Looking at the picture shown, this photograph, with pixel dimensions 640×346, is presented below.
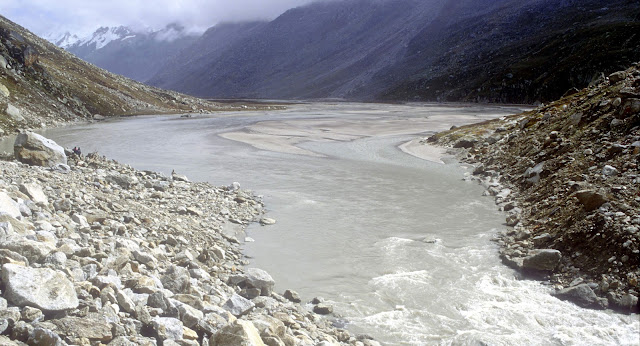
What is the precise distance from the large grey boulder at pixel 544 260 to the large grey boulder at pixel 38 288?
12.3 m

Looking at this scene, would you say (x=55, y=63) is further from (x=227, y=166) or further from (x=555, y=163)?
(x=555, y=163)

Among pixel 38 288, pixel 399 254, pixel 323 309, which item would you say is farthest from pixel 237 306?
pixel 399 254

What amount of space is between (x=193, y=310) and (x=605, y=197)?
13634 mm

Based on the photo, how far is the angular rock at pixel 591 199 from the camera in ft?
49.7

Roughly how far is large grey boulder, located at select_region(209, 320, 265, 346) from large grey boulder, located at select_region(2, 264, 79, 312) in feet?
7.14

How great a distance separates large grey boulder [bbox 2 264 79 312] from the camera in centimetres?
656

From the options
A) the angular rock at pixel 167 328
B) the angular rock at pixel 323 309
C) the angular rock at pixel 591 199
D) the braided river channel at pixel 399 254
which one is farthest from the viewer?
the angular rock at pixel 591 199

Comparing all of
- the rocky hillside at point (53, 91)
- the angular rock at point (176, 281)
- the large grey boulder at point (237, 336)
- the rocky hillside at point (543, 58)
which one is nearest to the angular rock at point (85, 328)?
the large grey boulder at point (237, 336)

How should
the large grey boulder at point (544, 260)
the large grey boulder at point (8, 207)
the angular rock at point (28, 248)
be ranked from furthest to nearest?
the large grey boulder at point (544, 260), the large grey boulder at point (8, 207), the angular rock at point (28, 248)

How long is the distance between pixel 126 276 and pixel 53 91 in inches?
3162

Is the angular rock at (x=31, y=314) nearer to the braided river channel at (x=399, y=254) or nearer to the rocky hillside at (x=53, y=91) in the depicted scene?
the braided river channel at (x=399, y=254)

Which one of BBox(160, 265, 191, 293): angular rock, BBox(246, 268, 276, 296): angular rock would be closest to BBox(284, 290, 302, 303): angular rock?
BBox(246, 268, 276, 296): angular rock

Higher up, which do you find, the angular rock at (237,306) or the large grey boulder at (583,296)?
the angular rock at (237,306)

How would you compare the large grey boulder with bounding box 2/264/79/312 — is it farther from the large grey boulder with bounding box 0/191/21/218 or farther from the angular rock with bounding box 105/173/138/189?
the angular rock with bounding box 105/173/138/189
